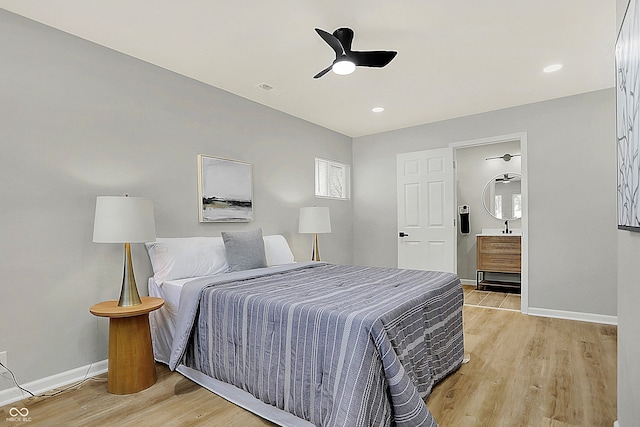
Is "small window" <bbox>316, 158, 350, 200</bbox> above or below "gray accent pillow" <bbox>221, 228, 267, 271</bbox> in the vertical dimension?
above

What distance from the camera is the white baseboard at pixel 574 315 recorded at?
3.61m

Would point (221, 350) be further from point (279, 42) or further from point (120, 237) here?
point (279, 42)

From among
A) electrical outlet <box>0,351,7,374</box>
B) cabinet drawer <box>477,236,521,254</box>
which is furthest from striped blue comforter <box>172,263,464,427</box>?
cabinet drawer <box>477,236,521,254</box>

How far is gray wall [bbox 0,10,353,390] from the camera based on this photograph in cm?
221

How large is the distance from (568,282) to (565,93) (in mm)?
2082

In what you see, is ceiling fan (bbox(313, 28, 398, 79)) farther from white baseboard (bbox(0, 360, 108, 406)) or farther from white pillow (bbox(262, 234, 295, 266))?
white baseboard (bbox(0, 360, 108, 406))

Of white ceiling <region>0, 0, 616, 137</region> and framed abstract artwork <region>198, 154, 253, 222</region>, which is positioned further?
framed abstract artwork <region>198, 154, 253, 222</region>

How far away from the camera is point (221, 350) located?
2178 mm

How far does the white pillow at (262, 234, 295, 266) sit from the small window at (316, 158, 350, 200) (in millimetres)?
1257

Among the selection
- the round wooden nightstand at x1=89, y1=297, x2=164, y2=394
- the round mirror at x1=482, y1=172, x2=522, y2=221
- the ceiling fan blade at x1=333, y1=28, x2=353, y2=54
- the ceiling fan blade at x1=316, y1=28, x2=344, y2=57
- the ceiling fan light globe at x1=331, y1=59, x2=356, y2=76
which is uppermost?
the ceiling fan blade at x1=333, y1=28, x2=353, y2=54

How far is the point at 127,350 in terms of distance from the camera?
2.27 m

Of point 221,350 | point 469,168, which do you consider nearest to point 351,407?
point 221,350

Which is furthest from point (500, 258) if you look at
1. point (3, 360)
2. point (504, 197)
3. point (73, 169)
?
point (3, 360)

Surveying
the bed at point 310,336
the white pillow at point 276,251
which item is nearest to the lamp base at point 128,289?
the bed at point 310,336
